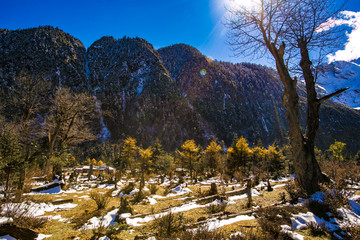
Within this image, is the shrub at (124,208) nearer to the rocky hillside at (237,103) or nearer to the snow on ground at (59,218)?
the snow on ground at (59,218)

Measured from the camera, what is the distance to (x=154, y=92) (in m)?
113

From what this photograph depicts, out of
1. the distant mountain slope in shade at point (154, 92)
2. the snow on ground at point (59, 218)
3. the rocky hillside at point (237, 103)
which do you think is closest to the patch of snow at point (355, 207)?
the snow on ground at point (59, 218)

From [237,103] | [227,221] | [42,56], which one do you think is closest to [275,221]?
[227,221]

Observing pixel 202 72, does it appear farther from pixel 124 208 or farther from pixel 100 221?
pixel 100 221

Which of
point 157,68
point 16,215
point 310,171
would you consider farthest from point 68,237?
point 157,68

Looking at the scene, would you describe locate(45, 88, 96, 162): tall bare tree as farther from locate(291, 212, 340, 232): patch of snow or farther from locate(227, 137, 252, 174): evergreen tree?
locate(227, 137, 252, 174): evergreen tree

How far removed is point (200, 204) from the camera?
732 centimetres

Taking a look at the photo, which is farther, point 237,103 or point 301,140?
point 237,103

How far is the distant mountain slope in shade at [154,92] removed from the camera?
3925 inches

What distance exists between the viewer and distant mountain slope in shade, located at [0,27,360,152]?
99688 millimetres

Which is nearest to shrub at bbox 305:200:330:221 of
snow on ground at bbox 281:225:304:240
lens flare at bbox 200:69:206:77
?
snow on ground at bbox 281:225:304:240

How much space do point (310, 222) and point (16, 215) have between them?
7.40m

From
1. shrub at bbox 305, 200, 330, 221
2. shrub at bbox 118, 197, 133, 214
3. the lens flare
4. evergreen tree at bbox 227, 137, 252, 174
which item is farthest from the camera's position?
the lens flare

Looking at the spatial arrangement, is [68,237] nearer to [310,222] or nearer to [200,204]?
[200,204]
